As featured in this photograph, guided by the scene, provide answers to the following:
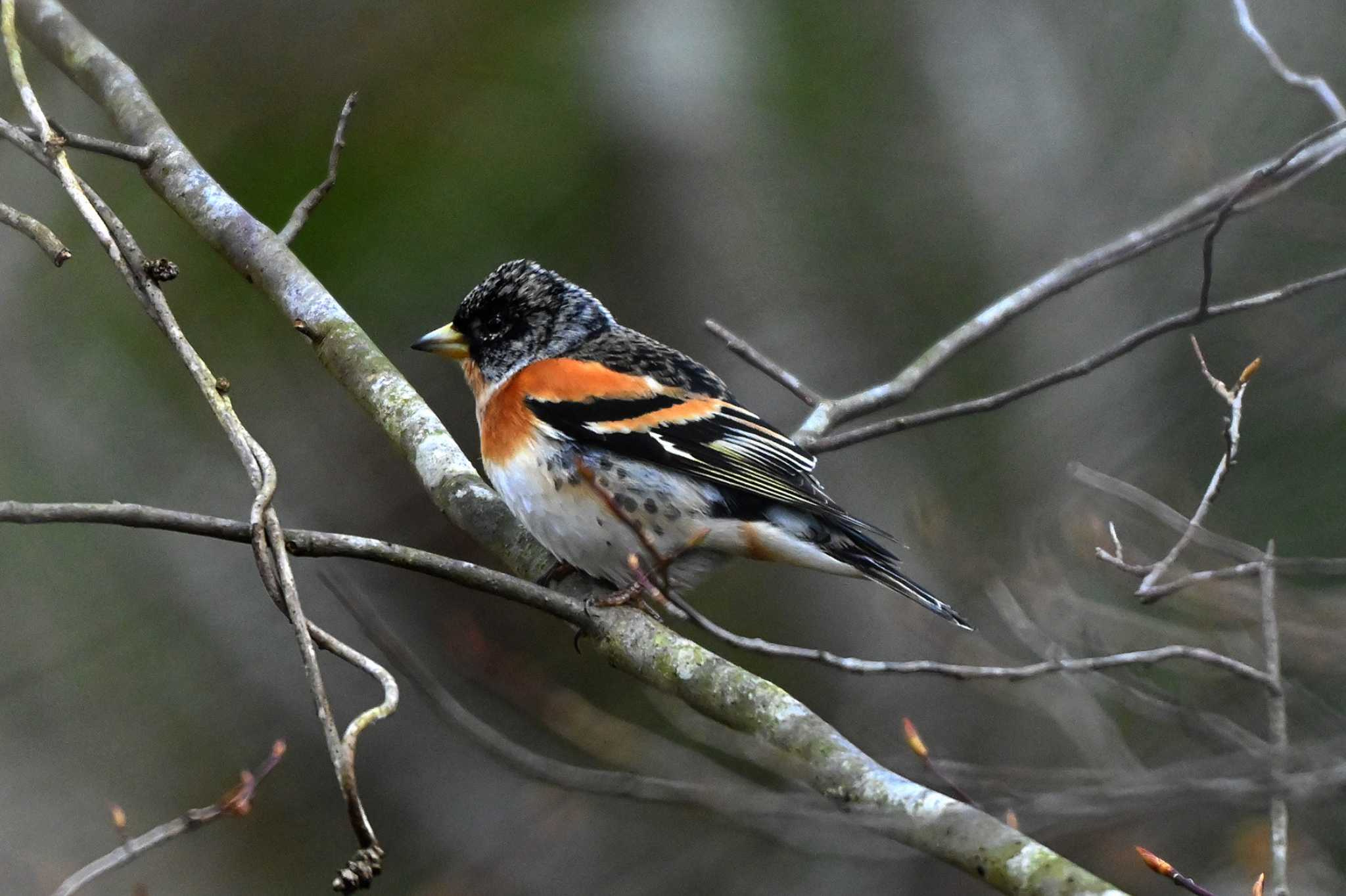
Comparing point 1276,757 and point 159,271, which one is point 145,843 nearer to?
point 159,271

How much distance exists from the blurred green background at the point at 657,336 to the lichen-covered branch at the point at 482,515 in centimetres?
125

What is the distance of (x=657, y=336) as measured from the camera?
7.82m

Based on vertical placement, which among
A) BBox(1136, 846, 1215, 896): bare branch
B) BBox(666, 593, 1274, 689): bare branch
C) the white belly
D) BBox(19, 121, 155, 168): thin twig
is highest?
→ BBox(19, 121, 155, 168): thin twig

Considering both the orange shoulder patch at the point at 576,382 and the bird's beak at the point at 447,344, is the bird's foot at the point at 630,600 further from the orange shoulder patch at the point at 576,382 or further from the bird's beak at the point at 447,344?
the bird's beak at the point at 447,344

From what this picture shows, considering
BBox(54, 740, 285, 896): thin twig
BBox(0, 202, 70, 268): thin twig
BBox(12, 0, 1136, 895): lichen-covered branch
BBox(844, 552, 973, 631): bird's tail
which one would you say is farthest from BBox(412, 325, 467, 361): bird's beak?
BBox(54, 740, 285, 896): thin twig

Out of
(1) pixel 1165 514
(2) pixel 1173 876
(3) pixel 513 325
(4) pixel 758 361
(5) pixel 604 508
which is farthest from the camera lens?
(3) pixel 513 325

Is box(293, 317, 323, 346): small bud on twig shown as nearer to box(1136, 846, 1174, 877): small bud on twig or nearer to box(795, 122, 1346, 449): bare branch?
box(795, 122, 1346, 449): bare branch

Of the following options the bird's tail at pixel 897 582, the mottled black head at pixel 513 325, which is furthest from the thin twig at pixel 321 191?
the bird's tail at pixel 897 582

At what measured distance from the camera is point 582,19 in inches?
332

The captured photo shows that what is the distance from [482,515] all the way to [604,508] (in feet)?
1.29

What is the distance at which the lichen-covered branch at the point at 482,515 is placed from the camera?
7.14 ft

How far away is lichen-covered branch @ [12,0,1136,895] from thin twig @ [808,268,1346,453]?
0.98 m

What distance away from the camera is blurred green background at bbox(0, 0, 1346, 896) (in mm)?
5840

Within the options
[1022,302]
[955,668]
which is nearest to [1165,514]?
[1022,302]
